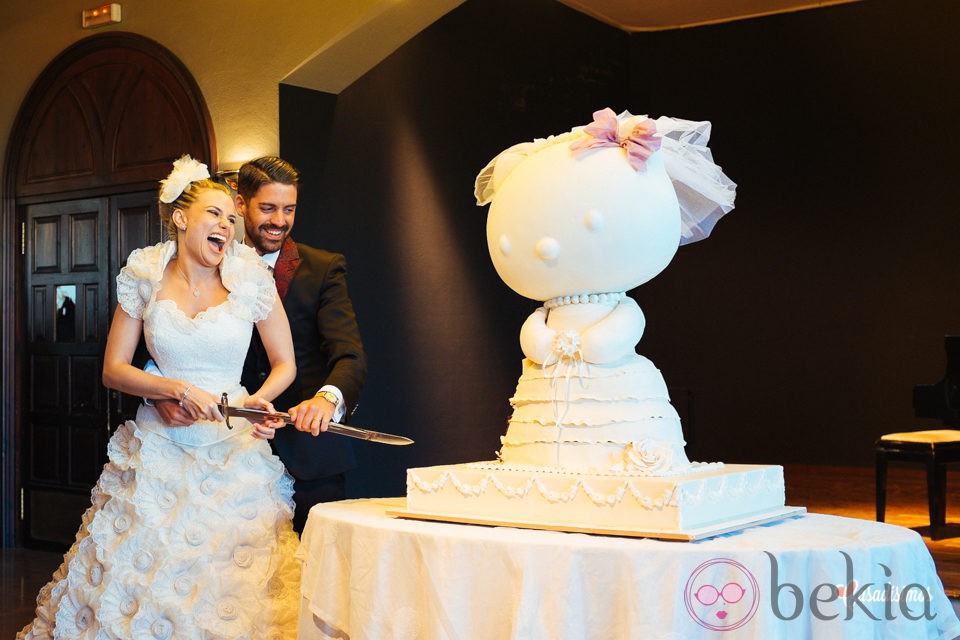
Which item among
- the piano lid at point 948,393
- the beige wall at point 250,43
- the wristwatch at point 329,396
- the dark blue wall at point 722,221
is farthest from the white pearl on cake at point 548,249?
the piano lid at point 948,393

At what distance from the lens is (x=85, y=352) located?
7.01 meters

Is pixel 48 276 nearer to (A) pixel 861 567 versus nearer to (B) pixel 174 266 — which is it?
(B) pixel 174 266

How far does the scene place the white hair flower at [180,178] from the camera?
10.2 feet

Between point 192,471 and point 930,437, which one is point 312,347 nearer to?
point 192,471

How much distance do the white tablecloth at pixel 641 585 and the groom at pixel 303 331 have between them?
0.81m

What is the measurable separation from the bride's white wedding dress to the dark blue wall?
3.76 metres

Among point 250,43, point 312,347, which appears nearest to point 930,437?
point 250,43

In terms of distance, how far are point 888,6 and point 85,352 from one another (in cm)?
692

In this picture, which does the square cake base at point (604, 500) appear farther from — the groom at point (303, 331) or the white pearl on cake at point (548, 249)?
the groom at point (303, 331)

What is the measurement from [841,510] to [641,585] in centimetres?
645

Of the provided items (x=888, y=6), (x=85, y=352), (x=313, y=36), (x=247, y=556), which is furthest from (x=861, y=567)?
(x=888, y=6)

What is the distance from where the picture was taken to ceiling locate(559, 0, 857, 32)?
922 centimetres

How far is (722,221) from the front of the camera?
381 inches

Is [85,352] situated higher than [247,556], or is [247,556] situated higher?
[85,352]
